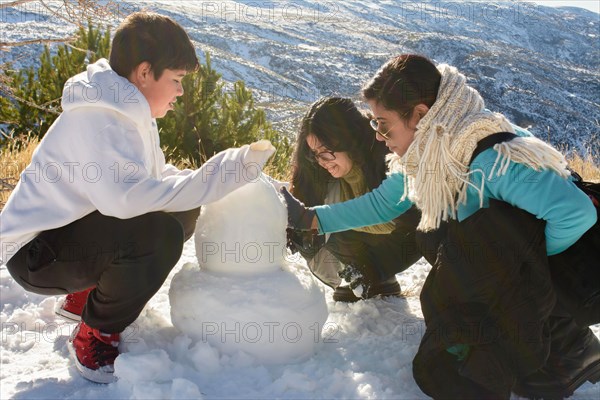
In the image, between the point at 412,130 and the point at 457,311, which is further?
the point at 412,130

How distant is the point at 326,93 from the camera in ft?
106

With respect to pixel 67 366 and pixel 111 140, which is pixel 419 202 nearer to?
pixel 111 140

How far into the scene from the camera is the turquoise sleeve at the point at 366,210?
222 cm

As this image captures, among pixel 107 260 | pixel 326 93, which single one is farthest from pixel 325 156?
pixel 326 93

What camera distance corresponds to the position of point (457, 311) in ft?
5.64

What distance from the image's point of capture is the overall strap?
1.71 meters

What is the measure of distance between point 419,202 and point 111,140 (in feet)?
3.50

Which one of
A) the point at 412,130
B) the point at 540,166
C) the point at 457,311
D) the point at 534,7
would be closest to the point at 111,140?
the point at 412,130

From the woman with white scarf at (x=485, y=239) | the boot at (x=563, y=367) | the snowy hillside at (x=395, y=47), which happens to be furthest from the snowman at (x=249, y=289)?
the snowy hillside at (x=395, y=47)

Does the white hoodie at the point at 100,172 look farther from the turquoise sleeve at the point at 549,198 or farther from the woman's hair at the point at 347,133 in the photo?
the turquoise sleeve at the point at 549,198

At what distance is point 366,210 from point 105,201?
1021 millimetres

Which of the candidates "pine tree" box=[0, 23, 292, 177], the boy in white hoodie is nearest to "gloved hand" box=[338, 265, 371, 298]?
the boy in white hoodie

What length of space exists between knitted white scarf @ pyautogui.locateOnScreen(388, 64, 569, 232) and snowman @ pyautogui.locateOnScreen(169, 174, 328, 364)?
531 mm

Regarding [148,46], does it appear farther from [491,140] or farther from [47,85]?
[47,85]
